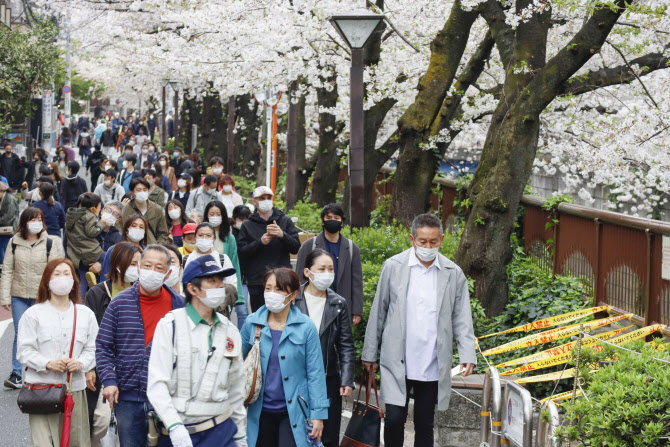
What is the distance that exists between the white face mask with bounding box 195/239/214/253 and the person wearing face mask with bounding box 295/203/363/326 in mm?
931

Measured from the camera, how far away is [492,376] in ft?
19.3

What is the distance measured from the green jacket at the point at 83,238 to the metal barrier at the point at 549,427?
277 inches

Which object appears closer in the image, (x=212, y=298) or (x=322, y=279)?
(x=212, y=298)

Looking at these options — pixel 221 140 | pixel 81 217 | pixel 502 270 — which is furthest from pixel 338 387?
pixel 221 140

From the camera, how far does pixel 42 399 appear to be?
624 cm

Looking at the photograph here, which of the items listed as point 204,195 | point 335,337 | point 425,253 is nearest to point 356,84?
point 204,195

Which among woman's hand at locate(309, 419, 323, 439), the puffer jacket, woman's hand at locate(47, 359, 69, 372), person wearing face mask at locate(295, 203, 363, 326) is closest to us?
woman's hand at locate(309, 419, 323, 439)

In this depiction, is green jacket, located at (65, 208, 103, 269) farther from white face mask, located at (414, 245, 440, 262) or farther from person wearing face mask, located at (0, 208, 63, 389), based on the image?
white face mask, located at (414, 245, 440, 262)

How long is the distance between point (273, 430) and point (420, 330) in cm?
137

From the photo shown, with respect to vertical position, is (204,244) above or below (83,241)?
above

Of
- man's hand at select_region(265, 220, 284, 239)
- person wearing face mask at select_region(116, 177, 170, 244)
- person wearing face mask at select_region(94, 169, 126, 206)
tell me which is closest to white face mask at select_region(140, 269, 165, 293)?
man's hand at select_region(265, 220, 284, 239)

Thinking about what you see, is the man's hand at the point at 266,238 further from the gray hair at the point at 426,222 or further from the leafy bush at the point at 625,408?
the leafy bush at the point at 625,408

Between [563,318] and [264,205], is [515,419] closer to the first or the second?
[563,318]

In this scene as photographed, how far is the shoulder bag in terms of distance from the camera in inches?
214
